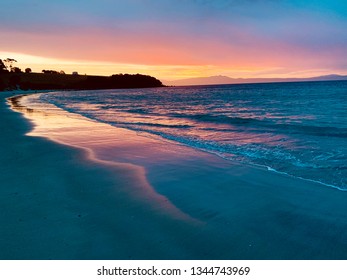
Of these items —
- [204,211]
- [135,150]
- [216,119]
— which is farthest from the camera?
[216,119]

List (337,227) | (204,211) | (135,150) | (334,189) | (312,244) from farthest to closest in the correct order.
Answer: (135,150) < (334,189) < (204,211) < (337,227) < (312,244)

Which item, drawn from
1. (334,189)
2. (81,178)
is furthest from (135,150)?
(334,189)

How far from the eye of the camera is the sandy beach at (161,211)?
12.8 ft

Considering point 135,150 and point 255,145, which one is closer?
point 135,150

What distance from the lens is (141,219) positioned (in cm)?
479

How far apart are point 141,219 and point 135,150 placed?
5906 millimetres

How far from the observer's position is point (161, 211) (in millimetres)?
5133

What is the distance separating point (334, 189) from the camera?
254 inches

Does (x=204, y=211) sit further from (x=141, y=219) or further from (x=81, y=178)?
(x=81, y=178)

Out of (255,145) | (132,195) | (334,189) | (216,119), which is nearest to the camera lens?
(132,195)

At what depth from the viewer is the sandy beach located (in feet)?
12.8
